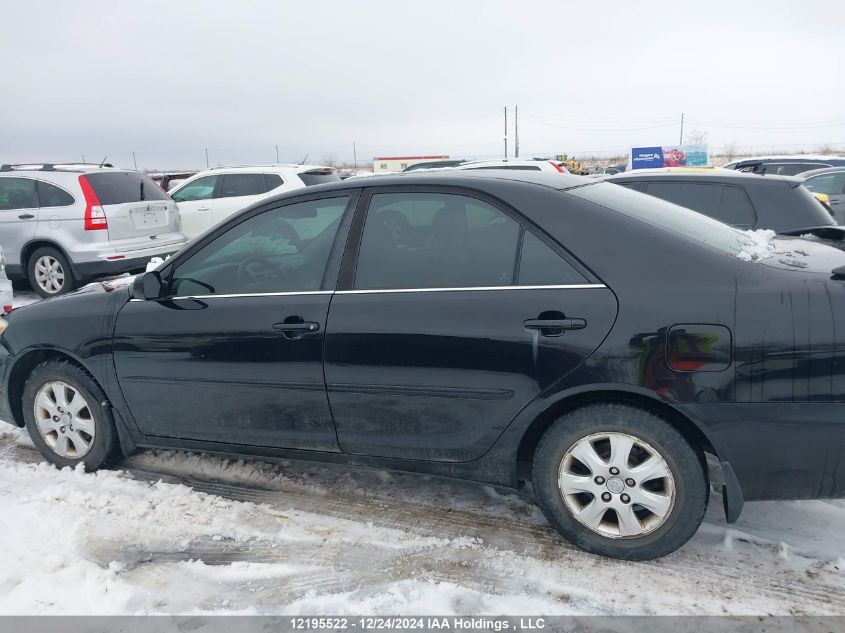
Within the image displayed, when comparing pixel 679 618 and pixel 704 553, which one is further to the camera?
pixel 704 553

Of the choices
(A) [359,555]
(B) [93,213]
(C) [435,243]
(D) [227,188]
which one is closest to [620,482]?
(A) [359,555]

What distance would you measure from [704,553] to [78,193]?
8.18 meters

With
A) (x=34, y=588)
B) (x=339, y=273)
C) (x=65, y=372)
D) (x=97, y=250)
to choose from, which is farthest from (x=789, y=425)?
(x=97, y=250)

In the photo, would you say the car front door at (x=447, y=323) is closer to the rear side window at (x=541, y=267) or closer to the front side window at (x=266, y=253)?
the rear side window at (x=541, y=267)

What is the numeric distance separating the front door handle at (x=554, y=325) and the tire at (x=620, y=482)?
34 centimetres

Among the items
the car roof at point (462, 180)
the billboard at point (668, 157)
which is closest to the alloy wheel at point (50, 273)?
the car roof at point (462, 180)

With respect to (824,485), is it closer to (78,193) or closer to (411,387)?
(411,387)

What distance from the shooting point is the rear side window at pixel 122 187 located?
8.30 m

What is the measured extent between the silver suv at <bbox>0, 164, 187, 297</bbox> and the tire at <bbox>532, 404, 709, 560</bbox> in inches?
281

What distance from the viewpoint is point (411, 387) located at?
9.52 feet

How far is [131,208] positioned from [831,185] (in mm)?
10996

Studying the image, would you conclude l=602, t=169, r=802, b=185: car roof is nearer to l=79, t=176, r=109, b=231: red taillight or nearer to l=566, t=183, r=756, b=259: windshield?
l=566, t=183, r=756, b=259: windshield

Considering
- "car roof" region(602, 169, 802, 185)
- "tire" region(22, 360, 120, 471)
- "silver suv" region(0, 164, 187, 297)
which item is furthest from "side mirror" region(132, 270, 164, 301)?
"silver suv" region(0, 164, 187, 297)

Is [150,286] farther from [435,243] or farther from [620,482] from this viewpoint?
[620,482]
